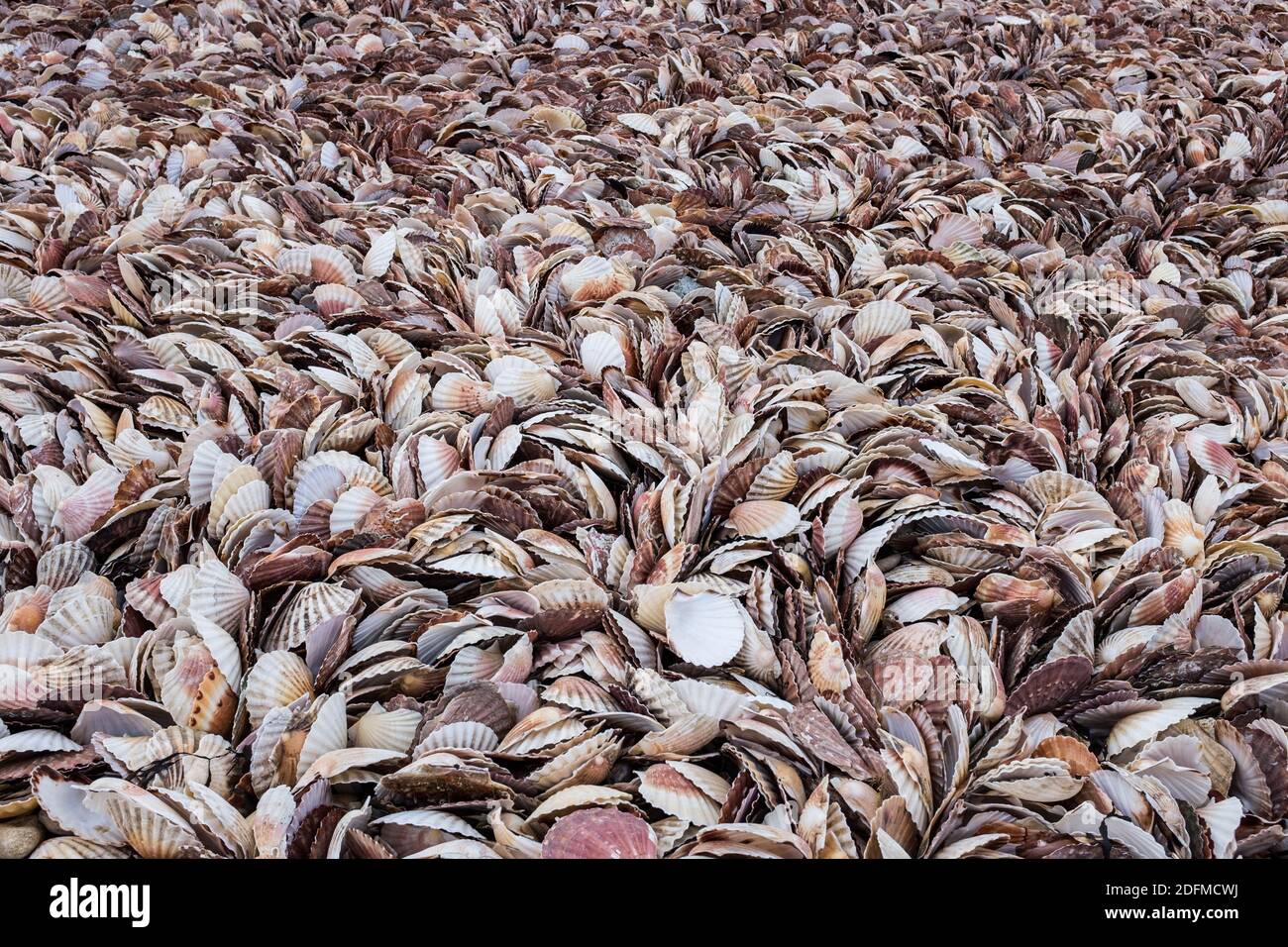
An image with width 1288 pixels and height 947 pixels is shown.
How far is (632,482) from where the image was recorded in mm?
1488

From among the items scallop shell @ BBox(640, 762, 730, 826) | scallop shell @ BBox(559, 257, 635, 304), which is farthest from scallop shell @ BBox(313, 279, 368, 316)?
scallop shell @ BBox(640, 762, 730, 826)

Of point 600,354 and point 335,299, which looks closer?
point 600,354

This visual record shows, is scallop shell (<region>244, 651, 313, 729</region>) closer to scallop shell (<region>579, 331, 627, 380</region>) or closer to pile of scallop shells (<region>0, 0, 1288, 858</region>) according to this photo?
pile of scallop shells (<region>0, 0, 1288, 858</region>)

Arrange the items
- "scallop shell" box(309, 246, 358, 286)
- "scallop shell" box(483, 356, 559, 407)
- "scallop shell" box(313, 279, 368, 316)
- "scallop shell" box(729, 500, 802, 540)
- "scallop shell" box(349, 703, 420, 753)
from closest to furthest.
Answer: "scallop shell" box(349, 703, 420, 753), "scallop shell" box(729, 500, 802, 540), "scallop shell" box(483, 356, 559, 407), "scallop shell" box(313, 279, 368, 316), "scallop shell" box(309, 246, 358, 286)

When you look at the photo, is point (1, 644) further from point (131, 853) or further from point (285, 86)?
point (285, 86)

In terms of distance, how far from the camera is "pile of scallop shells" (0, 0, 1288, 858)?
1.07 meters

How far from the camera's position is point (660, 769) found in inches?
42.3

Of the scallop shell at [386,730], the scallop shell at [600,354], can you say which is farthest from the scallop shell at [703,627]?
the scallop shell at [600,354]

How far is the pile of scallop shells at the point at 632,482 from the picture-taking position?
42.0 inches

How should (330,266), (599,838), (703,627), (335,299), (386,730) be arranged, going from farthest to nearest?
(330,266) → (335,299) → (703,627) → (386,730) → (599,838)

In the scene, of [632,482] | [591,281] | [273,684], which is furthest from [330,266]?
[273,684]

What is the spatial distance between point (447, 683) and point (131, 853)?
365 millimetres

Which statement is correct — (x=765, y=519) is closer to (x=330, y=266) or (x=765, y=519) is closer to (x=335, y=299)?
(x=335, y=299)

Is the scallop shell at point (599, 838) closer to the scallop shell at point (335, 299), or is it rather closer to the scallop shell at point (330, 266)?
the scallop shell at point (335, 299)
